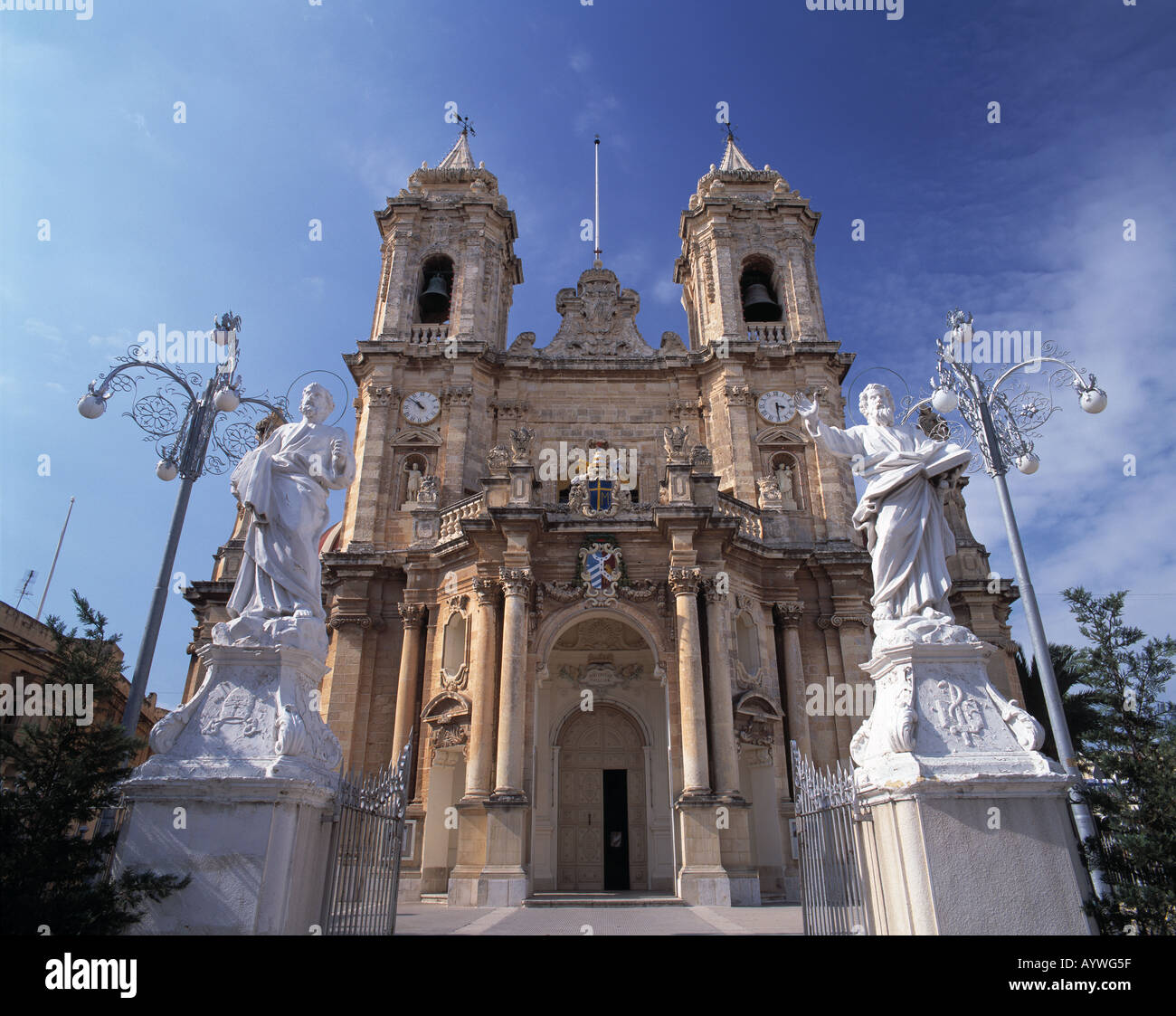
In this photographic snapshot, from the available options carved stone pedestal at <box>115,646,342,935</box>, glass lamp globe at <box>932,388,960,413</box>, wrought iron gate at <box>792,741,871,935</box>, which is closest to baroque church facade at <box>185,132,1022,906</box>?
glass lamp globe at <box>932,388,960,413</box>

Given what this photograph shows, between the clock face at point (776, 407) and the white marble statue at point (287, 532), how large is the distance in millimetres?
17418

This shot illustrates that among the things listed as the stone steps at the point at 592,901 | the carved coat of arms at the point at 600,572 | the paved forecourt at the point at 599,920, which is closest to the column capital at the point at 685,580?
the carved coat of arms at the point at 600,572

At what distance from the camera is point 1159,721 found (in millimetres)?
6215

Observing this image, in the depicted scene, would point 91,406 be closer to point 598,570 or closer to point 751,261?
point 598,570

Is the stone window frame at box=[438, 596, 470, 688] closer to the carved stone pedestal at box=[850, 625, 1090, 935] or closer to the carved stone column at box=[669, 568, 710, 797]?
the carved stone column at box=[669, 568, 710, 797]

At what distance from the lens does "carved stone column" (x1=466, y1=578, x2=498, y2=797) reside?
15.4 m

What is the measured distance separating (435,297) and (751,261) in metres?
10.6

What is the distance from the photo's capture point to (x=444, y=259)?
83.9 feet

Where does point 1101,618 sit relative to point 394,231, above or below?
below

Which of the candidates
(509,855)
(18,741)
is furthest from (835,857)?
(509,855)

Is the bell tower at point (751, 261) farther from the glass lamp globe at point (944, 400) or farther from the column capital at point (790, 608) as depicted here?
the glass lamp globe at point (944, 400)
